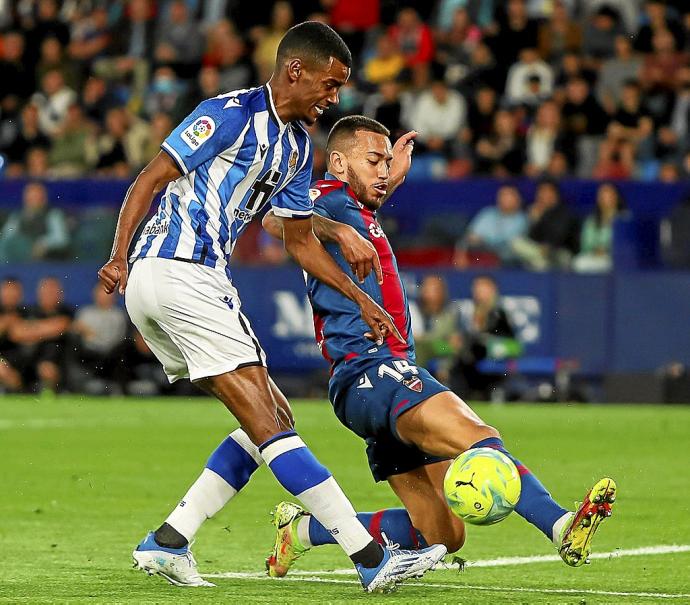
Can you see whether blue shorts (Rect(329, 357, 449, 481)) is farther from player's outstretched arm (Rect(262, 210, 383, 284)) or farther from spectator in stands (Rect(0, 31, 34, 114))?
spectator in stands (Rect(0, 31, 34, 114))

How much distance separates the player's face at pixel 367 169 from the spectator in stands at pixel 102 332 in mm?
11590

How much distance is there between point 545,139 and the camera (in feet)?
61.7

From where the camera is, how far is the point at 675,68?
19.4 meters

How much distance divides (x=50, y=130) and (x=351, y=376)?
15.9 metres

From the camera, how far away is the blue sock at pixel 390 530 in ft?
22.2

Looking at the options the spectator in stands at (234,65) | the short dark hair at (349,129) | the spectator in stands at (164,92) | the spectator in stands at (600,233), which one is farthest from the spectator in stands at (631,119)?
the short dark hair at (349,129)

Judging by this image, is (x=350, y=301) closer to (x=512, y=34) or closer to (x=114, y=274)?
(x=114, y=274)

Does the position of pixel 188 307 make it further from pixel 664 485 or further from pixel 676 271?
pixel 676 271

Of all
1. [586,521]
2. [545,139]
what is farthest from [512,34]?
[586,521]

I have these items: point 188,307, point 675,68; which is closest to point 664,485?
point 188,307

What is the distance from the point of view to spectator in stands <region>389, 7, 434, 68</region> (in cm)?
2092

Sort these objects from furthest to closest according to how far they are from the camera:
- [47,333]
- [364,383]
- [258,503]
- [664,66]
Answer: [664,66]
[47,333]
[258,503]
[364,383]

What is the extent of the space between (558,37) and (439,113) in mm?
2015

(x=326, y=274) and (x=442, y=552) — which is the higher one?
(x=326, y=274)
